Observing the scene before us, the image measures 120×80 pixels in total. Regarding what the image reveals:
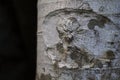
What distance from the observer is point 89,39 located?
3.15 feet

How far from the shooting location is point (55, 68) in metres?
1.02

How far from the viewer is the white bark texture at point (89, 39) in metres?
0.96

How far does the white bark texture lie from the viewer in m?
0.96

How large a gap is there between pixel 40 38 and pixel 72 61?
15 cm

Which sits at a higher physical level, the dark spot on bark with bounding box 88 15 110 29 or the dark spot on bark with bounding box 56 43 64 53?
the dark spot on bark with bounding box 88 15 110 29

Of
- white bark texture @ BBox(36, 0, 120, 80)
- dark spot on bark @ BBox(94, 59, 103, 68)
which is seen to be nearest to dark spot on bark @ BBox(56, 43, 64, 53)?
white bark texture @ BBox(36, 0, 120, 80)
